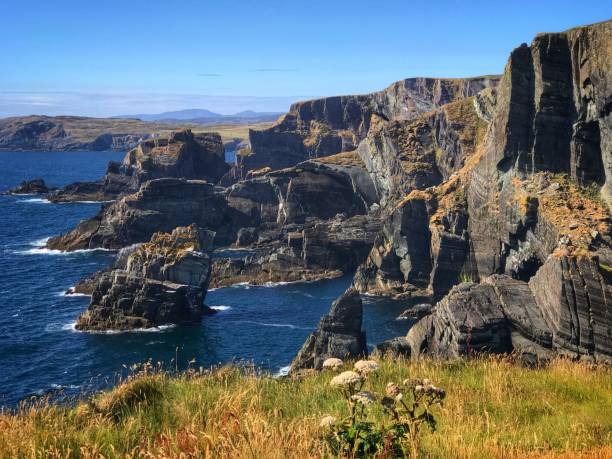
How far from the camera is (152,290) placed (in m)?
68.4

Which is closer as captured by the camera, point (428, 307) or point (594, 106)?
point (594, 106)

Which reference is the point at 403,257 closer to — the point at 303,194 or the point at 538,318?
the point at 303,194

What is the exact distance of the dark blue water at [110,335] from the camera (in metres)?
53.5

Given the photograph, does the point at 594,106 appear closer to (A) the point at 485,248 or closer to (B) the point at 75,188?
(A) the point at 485,248

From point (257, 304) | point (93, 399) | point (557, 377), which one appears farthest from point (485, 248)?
point (93, 399)

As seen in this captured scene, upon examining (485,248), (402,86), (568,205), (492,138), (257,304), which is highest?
(402,86)

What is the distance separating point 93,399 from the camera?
32.9 feet

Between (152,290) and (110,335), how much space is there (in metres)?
7.44

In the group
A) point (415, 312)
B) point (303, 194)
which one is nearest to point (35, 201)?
point (303, 194)

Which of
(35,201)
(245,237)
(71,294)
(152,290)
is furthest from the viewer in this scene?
(35,201)

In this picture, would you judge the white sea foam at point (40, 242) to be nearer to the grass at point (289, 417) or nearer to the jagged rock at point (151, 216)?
the jagged rock at point (151, 216)

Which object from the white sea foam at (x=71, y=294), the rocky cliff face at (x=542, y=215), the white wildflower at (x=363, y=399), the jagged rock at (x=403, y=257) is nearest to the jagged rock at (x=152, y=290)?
the white sea foam at (x=71, y=294)

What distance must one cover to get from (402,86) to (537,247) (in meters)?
136

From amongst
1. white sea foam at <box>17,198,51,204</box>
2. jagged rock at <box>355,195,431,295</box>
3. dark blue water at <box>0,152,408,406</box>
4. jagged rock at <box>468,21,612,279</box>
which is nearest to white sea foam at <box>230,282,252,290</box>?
dark blue water at <box>0,152,408,406</box>
